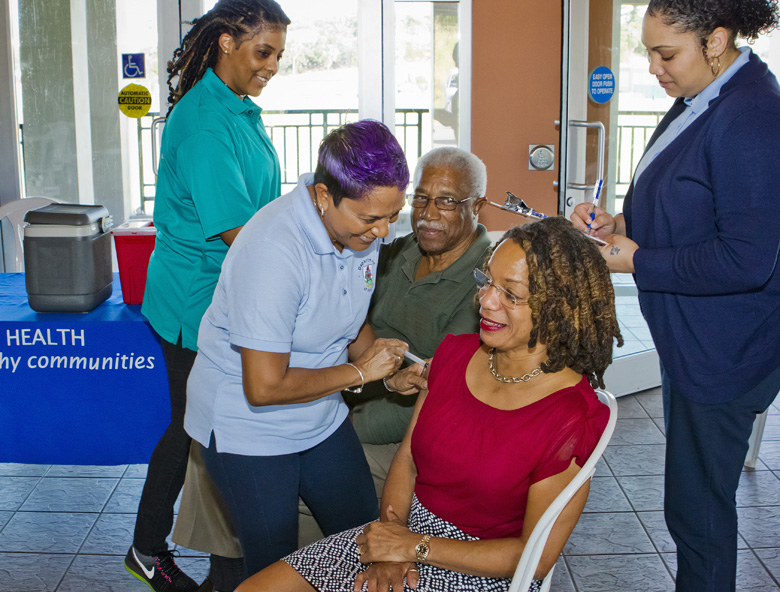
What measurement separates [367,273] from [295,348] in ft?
0.81

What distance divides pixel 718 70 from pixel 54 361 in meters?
2.08

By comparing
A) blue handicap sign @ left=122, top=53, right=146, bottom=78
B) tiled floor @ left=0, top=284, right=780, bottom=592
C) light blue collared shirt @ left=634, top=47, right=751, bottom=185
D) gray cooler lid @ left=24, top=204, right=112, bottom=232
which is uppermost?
blue handicap sign @ left=122, top=53, right=146, bottom=78

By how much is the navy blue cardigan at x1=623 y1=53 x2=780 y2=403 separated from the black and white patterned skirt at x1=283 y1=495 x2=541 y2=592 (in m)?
0.61

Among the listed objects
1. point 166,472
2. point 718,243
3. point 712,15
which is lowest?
point 166,472

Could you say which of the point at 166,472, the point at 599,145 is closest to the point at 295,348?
the point at 166,472

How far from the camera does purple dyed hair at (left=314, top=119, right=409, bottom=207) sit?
4.82 ft

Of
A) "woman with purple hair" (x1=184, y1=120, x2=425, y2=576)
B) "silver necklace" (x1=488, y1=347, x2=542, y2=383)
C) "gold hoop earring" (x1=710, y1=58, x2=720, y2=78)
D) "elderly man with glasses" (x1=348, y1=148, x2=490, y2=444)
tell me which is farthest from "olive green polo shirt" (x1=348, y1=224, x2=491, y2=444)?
"gold hoop earring" (x1=710, y1=58, x2=720, y2=78)

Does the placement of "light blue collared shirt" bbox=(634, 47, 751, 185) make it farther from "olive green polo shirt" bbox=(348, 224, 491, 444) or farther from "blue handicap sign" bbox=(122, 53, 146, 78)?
"blue handicap sign" bbox=(122, 53, 146, 78)

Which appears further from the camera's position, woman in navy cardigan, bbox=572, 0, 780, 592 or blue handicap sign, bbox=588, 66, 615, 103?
blue handicap sign, bbox=588, 66, 615, 103

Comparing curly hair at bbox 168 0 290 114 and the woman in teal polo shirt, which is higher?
curly hair at bbox 168 0 290 114

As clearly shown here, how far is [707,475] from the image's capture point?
1.69m

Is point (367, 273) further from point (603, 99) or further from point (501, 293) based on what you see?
point (603, 99)

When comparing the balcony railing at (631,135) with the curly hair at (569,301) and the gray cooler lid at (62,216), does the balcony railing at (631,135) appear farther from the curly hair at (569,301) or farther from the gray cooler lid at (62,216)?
the gray cooler lid at (62,216)

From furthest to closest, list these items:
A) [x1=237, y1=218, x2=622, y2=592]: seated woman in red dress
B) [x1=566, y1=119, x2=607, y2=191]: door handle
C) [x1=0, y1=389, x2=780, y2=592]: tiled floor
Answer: [x1=566, y1=119, x2=607, y2=191]: door handle → [x1=0, y1=389, x2=780, y2=592]: tiled floor → [x1=237, y1=218, x2=622, y2=592]: seated woman in red dress
